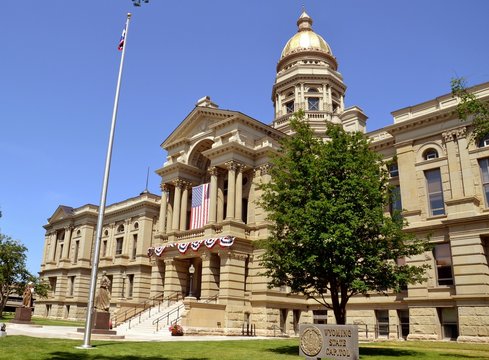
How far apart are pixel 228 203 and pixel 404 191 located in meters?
14.6

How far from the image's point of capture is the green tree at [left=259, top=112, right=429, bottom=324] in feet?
68.8

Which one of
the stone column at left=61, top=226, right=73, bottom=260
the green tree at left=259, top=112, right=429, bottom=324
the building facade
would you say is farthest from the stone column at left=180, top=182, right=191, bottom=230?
Result: the stone column at left=61, top=226, right=73, bottom=260

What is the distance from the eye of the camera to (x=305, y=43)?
61938mm

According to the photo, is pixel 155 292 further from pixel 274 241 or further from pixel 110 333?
pixel 274 241

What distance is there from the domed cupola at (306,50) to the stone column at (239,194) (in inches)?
1072

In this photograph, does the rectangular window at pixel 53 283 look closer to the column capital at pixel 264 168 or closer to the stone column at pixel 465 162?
the column capital at pixel 264 168

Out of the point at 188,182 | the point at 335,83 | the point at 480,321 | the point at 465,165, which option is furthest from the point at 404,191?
the point at 335,83

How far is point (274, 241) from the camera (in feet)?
76.2

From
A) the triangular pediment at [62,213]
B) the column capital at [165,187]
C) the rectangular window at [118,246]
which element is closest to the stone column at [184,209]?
the column capital at [165,187]

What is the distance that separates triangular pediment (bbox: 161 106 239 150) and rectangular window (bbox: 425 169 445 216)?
18.1 meters

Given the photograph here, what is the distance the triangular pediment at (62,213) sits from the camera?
69.3 meters

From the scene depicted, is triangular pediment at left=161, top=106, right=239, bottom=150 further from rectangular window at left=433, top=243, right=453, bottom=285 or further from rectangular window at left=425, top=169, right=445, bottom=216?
rectangular window at left=433, top=243, right=453, bottom=285

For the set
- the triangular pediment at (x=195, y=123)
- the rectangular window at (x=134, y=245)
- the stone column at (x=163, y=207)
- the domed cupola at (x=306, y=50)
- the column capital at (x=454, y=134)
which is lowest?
the rectangular window at (x=134, y=245)

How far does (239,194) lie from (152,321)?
12.8 metres
